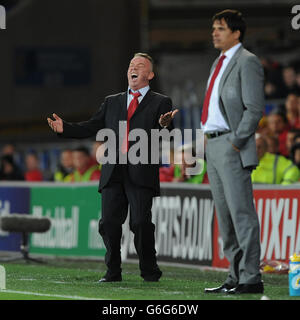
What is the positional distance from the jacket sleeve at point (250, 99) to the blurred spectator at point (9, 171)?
9787mm

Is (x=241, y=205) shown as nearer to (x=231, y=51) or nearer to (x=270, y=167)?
(x=231, y=51)

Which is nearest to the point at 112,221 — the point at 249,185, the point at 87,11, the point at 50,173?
the point at 249,185

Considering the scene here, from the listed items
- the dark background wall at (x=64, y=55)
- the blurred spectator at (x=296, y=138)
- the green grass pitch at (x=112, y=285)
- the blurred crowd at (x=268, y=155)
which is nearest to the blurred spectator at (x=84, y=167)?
the blurred crowd at (x=268, y=155)

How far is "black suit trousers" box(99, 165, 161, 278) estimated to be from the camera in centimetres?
990

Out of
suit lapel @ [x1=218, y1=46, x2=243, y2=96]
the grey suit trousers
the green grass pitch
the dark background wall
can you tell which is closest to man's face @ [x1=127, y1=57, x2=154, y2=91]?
suit lapel @ [x1=218, y1=46, x2=243, y2=96]

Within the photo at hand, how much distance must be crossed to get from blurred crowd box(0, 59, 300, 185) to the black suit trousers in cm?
142

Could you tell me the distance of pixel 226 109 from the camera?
340 inches

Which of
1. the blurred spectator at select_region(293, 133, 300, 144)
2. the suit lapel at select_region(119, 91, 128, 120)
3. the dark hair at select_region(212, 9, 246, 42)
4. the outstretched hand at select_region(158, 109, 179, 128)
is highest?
the dark hair at select_region(212, 9, 246, 42)

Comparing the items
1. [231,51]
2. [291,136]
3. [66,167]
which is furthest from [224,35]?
[66,167]

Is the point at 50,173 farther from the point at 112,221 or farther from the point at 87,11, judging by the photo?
the point at 112,221

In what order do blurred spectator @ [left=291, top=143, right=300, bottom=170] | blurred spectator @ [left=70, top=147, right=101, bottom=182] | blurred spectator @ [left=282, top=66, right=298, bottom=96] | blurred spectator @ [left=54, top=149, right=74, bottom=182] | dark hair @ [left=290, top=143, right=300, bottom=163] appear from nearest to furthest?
1. blurred spectator @ [left=291, top=143, right=300, bottom=170]
2. dark hair @ [left=290, top=143, right=300, bottom=163]
3. blurred spectator @ [left=70, top=147, right=101, bottom=182]
4. blurred spectator @ [left=282, top=66, right=298, bottom=96]
5. blurred spectator @ [left=54, top=149, right=74, bottom=182]

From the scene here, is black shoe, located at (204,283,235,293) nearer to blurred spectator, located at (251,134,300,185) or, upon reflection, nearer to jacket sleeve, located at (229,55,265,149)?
jacket sleeve, located at (229,55,265,149)

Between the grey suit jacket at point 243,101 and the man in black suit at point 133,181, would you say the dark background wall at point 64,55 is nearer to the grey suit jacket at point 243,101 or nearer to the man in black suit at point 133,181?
the man in black suit at point 133,181

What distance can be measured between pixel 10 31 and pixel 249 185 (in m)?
19.4
